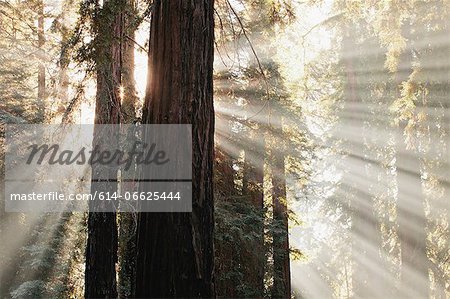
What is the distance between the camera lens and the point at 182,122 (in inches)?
155

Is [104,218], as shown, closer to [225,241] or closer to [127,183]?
[127,183]

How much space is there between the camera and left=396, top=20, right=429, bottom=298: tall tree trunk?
43.0 feet

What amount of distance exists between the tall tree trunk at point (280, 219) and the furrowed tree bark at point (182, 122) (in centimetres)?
835

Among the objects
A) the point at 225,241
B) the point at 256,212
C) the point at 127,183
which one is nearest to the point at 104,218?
the point at 127,183

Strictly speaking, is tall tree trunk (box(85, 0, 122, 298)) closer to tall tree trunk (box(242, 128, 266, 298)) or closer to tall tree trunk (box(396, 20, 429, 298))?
tall tree trunk (box(242, 128, 266, 298))

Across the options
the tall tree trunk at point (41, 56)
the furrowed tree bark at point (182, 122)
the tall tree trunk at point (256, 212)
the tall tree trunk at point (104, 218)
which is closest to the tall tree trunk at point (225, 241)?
the tall tree trunk at point (256, 212)

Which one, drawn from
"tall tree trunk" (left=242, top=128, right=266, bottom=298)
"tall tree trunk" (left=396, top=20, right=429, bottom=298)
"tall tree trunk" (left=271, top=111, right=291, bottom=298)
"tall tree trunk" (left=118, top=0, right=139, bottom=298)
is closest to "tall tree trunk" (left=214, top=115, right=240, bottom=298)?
"tall tree trunk" (left=242, top=128, right=266, bottom=298)

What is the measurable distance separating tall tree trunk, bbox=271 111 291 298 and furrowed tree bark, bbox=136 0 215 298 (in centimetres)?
835

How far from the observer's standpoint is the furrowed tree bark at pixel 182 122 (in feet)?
12.1

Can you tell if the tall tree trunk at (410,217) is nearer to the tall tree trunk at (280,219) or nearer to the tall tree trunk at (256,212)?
the tall tree trunk at (280,219)

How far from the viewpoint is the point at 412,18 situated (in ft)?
45.4

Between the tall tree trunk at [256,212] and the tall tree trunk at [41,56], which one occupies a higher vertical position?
the tall tree trunk at [41,56]

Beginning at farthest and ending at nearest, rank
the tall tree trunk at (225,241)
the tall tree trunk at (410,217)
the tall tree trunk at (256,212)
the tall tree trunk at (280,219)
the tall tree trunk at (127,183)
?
the tall tree trunk at (410,217), the tall tree trunk at (280,219), the tall tree trunk at (256,212), the tall tree trunk at (225,241), the tall tree trunk at (127,183)

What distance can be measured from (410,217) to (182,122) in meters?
11.6
